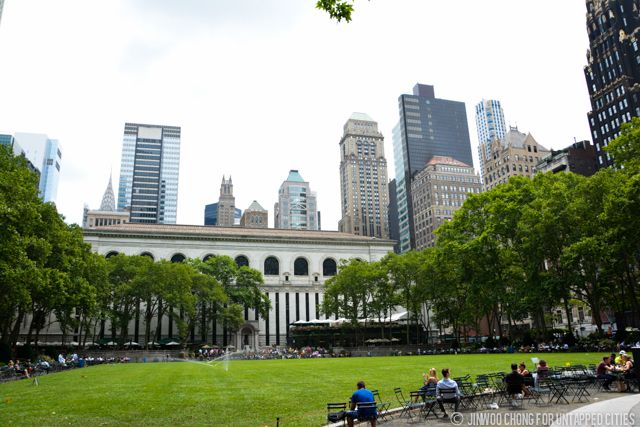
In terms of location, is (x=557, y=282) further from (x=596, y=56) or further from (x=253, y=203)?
(x=253, y=203)

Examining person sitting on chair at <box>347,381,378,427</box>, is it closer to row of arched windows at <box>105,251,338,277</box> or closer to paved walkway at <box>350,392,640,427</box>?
paved walkway at <box>350,392,640,427</box>

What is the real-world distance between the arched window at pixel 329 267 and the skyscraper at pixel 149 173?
369ft

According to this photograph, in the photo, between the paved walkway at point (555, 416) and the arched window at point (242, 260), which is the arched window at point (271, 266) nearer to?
the arched window at point (242, 260)

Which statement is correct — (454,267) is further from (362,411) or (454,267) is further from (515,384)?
(362,411)

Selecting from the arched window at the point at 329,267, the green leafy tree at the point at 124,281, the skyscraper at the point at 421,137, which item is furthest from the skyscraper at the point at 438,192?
the green leafy tree at the point at 124,281

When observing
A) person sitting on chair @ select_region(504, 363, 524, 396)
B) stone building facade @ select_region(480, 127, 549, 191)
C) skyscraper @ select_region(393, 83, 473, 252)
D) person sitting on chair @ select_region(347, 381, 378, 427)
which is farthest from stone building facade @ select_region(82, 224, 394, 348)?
skyscraper @ select_region(393, 83, 473, 252)

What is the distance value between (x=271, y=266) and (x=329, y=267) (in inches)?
440

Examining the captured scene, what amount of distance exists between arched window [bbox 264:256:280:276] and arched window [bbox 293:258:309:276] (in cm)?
328

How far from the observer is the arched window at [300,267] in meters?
92.2

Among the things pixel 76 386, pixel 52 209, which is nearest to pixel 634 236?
pixel 76 386

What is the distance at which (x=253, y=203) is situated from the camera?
200 m

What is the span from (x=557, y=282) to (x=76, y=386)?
36.5 metres

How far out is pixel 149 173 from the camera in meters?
191

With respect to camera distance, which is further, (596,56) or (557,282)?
(596,56)
